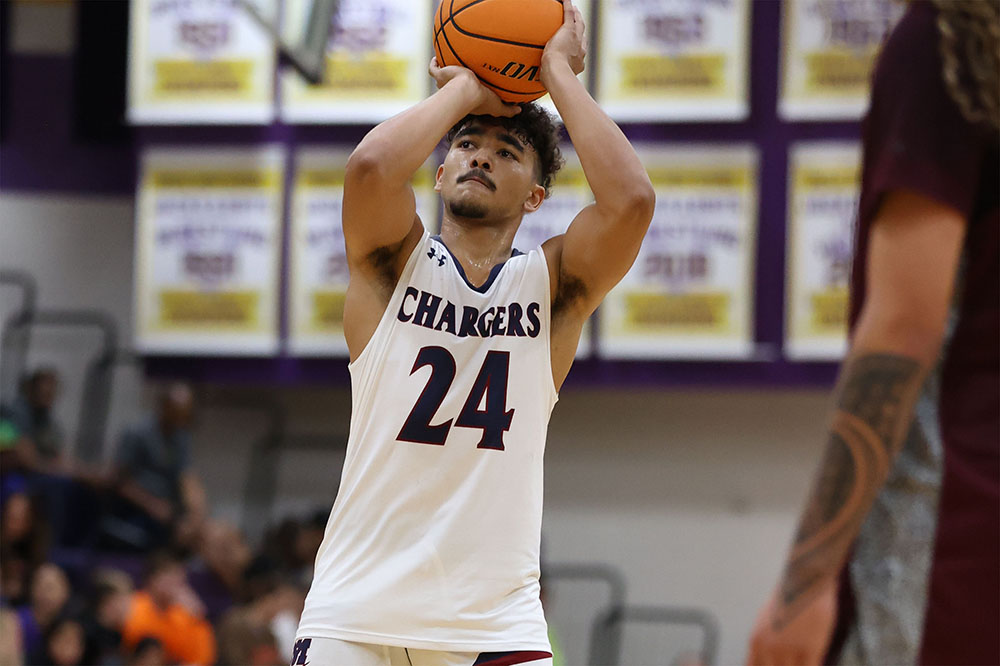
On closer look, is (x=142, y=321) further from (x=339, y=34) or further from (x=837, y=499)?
(x=837, y=499)

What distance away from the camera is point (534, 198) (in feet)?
11.9

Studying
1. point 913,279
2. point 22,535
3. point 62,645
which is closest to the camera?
point 913,279

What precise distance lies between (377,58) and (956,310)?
8678 mm

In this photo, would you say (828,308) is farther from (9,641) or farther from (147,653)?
(9,641)

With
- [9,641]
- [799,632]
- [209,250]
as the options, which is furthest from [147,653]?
[799,632]

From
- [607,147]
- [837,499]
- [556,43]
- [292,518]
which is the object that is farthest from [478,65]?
[292,518]

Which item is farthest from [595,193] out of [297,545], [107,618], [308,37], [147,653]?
[297,545]

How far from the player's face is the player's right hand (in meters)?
0.04

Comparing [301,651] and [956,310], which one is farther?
[301,651]

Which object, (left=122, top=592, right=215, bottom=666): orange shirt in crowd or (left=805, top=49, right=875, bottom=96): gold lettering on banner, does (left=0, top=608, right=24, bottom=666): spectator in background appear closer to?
(left=122, top=592, right=215, bottom=666): orange shirt in crowd

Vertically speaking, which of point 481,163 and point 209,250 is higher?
point 481,163

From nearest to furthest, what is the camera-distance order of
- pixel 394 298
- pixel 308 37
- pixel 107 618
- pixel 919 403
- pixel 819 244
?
pixel 919 403
pixel 394 298
pixel 308 37
pixel 107 618
pixel 819 244

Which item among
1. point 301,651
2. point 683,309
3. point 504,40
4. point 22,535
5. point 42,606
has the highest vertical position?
point 504,40

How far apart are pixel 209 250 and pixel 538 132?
789 centimetres
